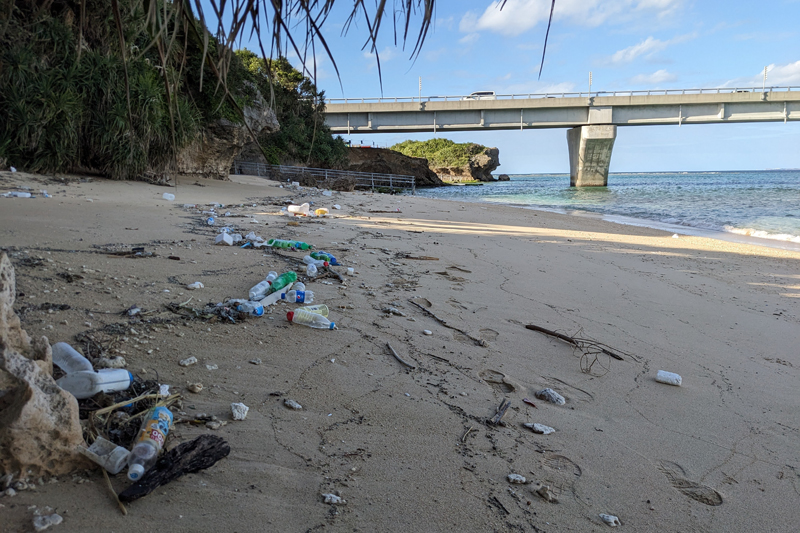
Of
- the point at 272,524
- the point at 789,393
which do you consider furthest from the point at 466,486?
the point at 789,393

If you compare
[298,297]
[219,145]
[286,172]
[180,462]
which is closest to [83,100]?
[219,145]

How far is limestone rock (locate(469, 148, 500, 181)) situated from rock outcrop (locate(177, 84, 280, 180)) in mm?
47720

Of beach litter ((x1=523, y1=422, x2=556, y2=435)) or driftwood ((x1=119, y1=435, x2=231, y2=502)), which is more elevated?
driftwood ((x1=119, y1=435, x2=231, y2=502))

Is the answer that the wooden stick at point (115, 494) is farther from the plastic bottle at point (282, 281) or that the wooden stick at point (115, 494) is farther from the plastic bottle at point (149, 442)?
the plastic bottle at point (282, 281)

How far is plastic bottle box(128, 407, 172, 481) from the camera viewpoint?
1355mm

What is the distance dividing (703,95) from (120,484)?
124ft

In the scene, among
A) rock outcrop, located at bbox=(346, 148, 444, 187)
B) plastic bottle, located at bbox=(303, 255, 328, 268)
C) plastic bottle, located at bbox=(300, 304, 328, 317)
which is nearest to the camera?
plastic bottle, located at bbox=(300, 304, 328, 317)

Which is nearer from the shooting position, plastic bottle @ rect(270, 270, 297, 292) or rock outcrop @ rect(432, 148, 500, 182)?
plastic bottle @ rect(270, 270, 297, 292)

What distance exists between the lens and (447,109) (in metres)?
32.2

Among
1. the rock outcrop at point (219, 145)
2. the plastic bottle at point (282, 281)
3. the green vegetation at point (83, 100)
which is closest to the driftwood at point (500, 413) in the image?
the plastic bottle at point (282, 281)

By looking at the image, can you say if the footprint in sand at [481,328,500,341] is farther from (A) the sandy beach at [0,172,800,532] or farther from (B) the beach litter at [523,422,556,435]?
(B) the beach litter at [523,422,556,435]

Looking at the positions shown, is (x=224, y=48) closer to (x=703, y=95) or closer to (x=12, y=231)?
(x=12, y=231)

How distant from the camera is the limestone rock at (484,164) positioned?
197 ft

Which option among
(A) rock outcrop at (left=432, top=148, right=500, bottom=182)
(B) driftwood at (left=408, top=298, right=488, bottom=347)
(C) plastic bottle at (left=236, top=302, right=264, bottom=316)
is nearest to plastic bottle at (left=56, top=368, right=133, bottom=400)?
(C) plastic bottle at (left=236, top=302, right=264, bottom=316)
